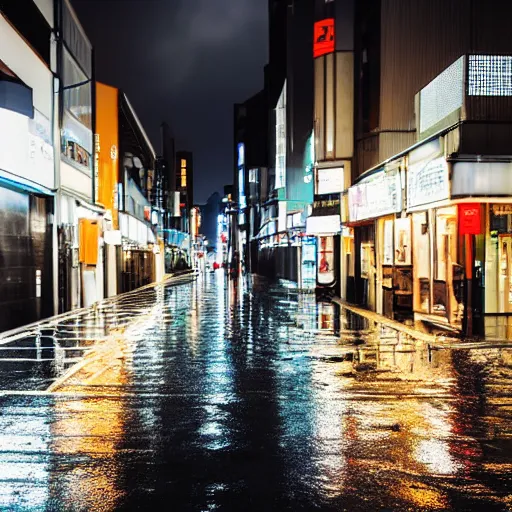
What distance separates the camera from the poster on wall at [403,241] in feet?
73.0

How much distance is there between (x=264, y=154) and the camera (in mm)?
90000

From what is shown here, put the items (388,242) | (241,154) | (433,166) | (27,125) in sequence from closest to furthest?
(433,166)
(27,125)
(388,242)
(241,154)

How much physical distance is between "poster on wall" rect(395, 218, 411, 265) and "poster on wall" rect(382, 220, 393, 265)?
1.58ft

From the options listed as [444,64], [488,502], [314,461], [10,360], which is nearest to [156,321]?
[10,360]

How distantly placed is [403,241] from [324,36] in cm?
1349

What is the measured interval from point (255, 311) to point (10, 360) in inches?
481

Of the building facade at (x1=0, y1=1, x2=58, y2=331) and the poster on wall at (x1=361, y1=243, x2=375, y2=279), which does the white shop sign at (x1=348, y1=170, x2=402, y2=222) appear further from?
the building facade at (x1=0, y1=1, x2=58, y2=331)

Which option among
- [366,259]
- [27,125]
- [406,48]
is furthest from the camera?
[366,259]

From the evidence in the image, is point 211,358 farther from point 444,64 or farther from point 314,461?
point 444,64

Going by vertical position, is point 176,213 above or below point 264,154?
below

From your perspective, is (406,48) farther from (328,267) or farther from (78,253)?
(78,253)

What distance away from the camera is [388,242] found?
78.8ft

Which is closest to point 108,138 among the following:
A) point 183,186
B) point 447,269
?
point 447,269

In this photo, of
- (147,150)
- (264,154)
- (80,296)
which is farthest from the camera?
(264,154)
